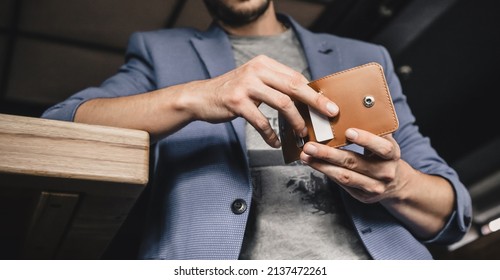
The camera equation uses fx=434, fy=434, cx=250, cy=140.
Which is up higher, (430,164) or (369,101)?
(369,101)

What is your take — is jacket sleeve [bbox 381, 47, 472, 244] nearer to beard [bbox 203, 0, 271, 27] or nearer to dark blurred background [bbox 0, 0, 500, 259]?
beard [bbox 203, 0, 271, 27]

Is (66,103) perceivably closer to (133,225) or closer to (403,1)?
(133,225)

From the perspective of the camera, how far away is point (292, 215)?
86 centimetres

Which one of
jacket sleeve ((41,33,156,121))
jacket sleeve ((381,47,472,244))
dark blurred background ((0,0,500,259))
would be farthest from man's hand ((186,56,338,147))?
dark blurred background ((0,0,500,259))

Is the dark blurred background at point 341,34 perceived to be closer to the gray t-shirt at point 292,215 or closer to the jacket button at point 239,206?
the gray t-shirt at point 292,215

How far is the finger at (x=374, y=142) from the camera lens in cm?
63

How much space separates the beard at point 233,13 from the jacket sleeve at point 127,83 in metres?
0.30

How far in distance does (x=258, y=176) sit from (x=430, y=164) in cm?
40

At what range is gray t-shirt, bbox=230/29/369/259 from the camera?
832 millimetres

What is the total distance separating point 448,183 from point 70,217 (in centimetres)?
74

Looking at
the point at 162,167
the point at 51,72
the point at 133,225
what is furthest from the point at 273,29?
the point at 51,72

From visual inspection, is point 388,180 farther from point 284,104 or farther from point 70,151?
point 70,151

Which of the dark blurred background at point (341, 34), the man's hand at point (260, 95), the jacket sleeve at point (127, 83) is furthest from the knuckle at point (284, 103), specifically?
the dark blurred background at point (341, 34)

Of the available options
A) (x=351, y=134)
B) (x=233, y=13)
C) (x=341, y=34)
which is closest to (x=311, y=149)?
(x=351, y=134)
